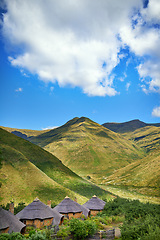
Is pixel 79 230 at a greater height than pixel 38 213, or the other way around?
pixel 38 213

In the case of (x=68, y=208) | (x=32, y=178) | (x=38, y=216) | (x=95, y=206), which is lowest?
(x=95, y=206)

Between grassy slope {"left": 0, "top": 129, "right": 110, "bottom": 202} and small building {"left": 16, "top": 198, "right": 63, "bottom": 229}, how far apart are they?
1833 cm

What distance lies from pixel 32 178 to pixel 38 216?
29716 millimetres

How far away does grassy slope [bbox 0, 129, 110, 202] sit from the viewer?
171ft

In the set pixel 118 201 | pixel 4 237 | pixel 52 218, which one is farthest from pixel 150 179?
pixel 4 237

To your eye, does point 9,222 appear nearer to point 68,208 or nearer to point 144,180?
point 68,208

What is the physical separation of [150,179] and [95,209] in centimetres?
6147

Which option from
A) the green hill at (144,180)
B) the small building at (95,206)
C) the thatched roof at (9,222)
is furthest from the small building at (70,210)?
the green hill at (144,180)

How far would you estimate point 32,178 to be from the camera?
2313 inches

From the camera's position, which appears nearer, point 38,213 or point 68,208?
point 38,213

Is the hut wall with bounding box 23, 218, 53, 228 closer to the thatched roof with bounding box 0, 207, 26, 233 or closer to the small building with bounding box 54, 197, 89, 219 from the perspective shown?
the thatched roof with bounding box 0, 207, 26, 233

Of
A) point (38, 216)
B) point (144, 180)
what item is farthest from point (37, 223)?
point (144, 180)

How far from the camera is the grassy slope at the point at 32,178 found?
171 feet

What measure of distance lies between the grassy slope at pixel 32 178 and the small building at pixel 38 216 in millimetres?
18327
